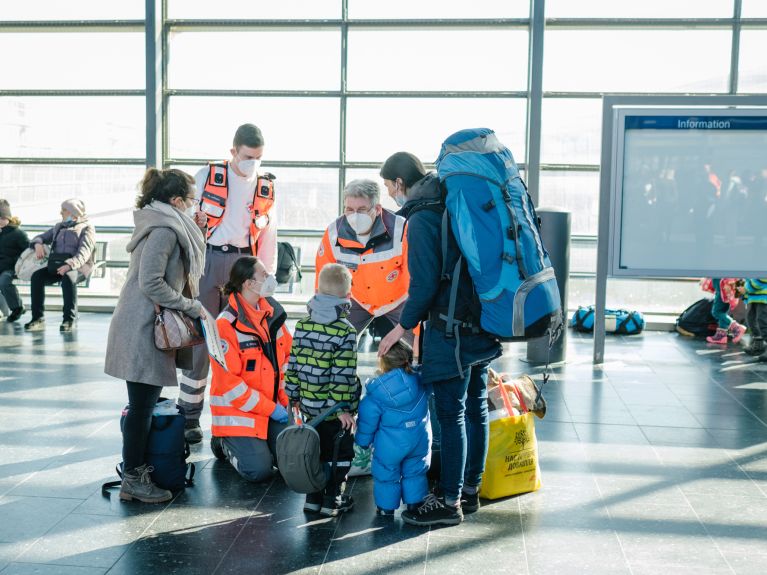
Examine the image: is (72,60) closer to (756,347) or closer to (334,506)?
(756,347)

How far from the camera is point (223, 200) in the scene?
5891 mm

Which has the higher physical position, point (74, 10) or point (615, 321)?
point (74, 10)

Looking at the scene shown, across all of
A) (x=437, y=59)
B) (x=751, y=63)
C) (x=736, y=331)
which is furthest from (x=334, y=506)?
(x=751, y=63)

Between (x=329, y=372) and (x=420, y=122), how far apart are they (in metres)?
7.20

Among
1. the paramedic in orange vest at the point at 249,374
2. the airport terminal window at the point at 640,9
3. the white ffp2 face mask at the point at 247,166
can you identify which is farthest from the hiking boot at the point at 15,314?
the airport terminal window at the point at 640,9

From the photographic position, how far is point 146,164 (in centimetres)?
1127

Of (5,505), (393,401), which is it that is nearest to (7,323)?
(5,505)

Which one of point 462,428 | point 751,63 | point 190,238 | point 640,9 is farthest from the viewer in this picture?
point 640,9

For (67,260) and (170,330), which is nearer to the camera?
(170,330)

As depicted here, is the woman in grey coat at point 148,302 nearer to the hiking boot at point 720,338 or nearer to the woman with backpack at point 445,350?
the woman with backpack at point 445,350

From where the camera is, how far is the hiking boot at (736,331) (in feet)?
31.1

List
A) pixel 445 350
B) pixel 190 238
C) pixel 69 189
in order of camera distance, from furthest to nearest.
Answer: pixel 69 189, pixel 190 238, pixel 445 350

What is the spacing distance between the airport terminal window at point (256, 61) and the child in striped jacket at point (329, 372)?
7164 mm

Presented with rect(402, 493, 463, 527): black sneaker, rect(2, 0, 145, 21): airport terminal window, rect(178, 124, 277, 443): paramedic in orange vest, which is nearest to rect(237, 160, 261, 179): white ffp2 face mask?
rect(178, 124, 277, 443): paramedic in orange vest
